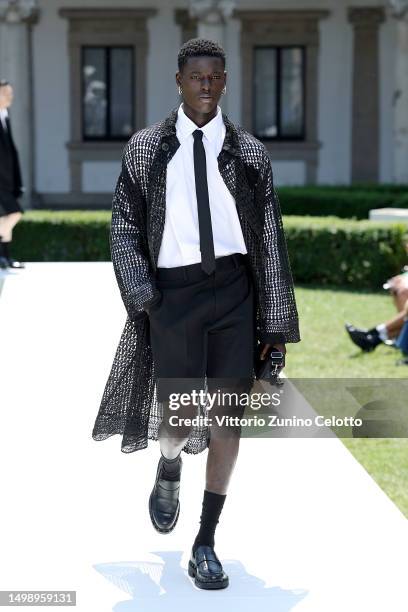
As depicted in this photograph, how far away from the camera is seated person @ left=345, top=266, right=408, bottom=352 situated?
9.80 m

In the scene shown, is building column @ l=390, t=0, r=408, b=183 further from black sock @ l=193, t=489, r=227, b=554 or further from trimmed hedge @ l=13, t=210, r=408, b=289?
black sock @ l=193, t=489, r=227, b=554

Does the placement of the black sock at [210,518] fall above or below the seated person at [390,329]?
above

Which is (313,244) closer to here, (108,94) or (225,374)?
(225,374)

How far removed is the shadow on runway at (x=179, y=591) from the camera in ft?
14.1

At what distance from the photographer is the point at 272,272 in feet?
14.9

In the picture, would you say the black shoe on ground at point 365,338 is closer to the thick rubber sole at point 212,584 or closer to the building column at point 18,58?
the thick rubber sole at point 212,584

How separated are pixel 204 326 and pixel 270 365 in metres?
0.27

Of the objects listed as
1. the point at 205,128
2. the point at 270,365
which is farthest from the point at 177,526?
the point at 205,128

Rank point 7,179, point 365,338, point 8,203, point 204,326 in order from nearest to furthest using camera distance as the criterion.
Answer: point 204,326
point 365,338
point 7,179
point 8,203

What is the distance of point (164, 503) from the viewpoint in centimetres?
476

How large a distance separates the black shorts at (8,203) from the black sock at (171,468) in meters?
7.79

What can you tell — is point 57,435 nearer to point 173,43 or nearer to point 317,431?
point 317,431

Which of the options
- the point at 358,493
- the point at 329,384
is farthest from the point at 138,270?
the point at 329,384

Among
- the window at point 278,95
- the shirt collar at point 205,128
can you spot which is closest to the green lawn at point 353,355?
the shirt collar at point 205,128
